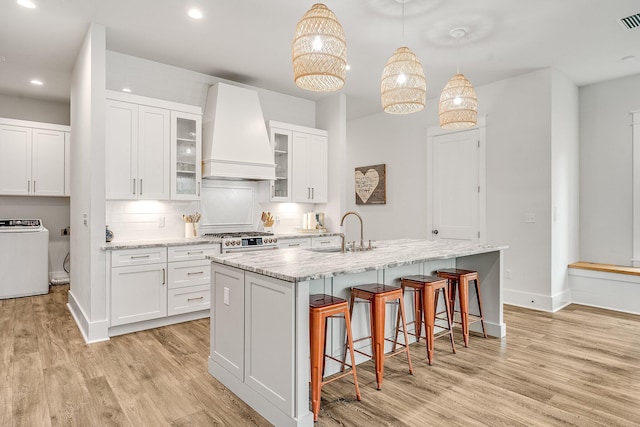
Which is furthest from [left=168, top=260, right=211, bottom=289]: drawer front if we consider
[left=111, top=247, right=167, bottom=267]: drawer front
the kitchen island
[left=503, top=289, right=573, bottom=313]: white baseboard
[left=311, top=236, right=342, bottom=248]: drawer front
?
[left=503, top=289, right=573, bottom=313]: white baseboard

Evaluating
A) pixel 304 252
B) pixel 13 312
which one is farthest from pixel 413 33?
pixel 13 312

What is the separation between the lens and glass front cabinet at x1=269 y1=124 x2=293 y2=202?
5.24 meters

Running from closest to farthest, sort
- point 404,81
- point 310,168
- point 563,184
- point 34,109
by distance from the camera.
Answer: point 404,81
point 563,184
point 310,168
point 34,109

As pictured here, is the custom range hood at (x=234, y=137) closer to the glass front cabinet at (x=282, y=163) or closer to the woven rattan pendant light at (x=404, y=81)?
the glass front cabinet at (x=282, y=163)

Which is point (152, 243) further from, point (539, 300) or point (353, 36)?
point (539, 300)

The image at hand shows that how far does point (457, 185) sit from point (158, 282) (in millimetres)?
4114

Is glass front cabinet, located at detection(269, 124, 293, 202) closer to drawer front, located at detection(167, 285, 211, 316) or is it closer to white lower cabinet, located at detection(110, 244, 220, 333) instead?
white lower cabinet, located at detection(110, 244, 220, 333)

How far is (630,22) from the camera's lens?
3451 mm

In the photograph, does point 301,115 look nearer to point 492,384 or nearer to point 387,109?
point 387,109

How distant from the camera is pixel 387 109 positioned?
3102 millimetres

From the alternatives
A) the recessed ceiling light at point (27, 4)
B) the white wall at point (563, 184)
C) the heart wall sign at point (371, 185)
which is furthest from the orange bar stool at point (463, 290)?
the recessed ceiling light at point (27, 4)

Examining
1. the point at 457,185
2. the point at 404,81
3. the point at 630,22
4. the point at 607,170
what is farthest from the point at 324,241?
the point at 630,22

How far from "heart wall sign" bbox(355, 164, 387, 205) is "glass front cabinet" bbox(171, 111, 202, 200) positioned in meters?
3.27

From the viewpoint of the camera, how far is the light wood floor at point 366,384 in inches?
89.0
